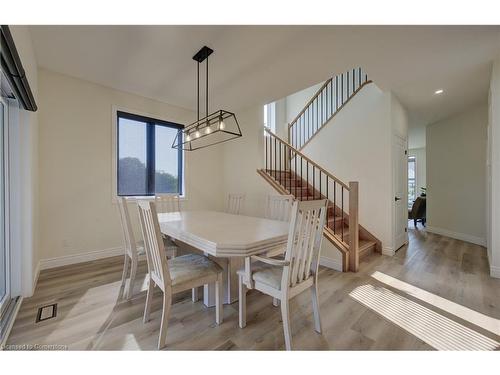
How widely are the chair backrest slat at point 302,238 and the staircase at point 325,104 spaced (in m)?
3.47

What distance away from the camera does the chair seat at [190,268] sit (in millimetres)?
1568

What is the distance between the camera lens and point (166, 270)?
1.47 m

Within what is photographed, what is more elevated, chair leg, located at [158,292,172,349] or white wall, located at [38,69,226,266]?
white wall, located at [38,69,226,266]

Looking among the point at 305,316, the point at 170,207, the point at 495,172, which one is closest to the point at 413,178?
the point at 495,172

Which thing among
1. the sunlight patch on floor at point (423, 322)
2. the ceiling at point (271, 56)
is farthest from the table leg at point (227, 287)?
the ceiling at point (271, 56)

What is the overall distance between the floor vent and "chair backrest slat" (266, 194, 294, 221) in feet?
7.50

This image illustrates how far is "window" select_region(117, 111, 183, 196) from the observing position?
3473mm

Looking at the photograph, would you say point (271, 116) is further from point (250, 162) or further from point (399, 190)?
point (399, 190)

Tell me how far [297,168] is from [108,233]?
12.6ft

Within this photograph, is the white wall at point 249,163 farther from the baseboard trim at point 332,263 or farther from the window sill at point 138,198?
the baseboard trim at point 332,263

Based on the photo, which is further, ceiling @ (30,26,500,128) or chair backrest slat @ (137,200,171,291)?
ceiling @ (30,26,500,128)

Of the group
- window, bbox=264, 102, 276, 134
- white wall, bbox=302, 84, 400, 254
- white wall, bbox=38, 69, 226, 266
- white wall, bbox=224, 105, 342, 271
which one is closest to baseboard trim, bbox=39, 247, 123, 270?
white wall, bbox=38, 69, 226, 266

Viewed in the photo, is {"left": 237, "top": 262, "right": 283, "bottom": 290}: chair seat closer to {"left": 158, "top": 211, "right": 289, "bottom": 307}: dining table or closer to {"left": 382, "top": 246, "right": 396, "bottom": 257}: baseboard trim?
{"left": 158, "top": 211, "right": 289, "bottom": 307}: dining table
